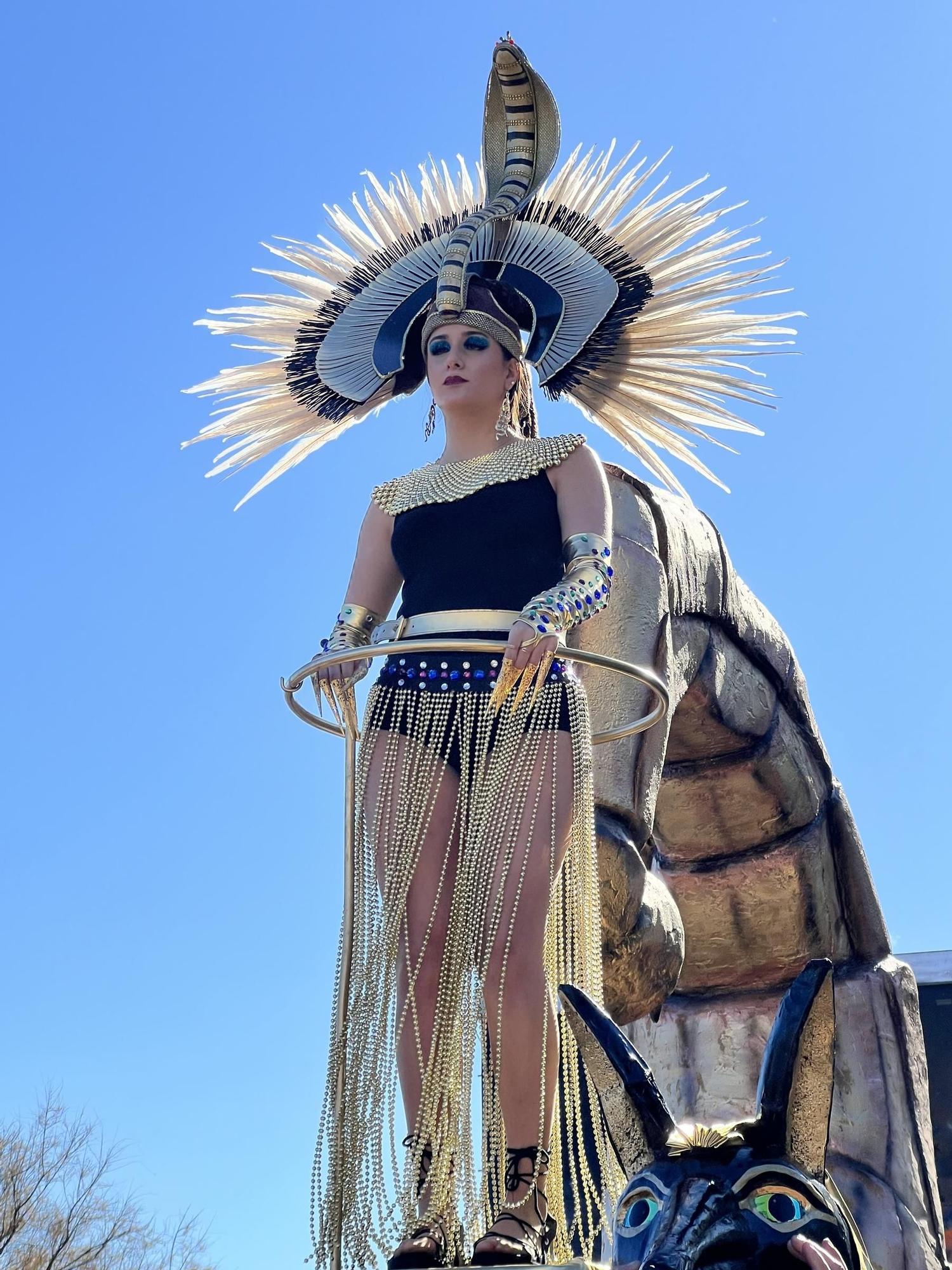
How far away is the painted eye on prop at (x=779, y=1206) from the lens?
2271 millimetres

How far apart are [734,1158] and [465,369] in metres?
2.17

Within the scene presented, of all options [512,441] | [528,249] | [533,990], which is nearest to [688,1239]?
[533,990]

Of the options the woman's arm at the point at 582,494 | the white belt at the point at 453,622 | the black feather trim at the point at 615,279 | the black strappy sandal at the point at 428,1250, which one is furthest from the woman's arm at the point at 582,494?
the black strappy sandal at the point at 428,1250

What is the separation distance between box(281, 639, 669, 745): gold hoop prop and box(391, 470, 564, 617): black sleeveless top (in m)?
0.14

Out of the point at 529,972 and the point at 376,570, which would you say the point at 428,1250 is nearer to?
the point at 529,972

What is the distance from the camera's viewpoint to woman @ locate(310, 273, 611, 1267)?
327cm

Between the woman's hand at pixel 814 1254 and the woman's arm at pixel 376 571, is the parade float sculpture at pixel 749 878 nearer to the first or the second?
the woman's arm at pixel 376 571

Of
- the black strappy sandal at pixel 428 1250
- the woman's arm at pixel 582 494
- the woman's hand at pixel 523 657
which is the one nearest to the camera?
the black strappy sandal at pixel 428 1250

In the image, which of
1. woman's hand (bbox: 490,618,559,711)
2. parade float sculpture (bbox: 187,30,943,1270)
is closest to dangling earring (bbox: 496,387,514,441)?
parade float sculpture (bbox: 187,30,943,1270)

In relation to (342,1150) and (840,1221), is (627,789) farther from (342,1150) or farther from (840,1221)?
(840,1221)

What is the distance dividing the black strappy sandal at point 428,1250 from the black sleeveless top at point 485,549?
1255 mm

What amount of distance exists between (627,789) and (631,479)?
3.86ft

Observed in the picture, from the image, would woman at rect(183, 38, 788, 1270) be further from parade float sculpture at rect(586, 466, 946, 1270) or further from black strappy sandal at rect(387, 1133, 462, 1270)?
parade float sculpture at rect(586, 466, 946, 1270)

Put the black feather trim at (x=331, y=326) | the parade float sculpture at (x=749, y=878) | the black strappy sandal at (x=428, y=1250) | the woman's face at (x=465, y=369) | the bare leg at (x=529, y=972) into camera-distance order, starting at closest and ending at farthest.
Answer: the black strappy sandal at (x=428, y=1250)
the bare leg at (x=529, y=972)
the woman's face at (x=465, y=369)
the black feather trim at (x=331, y=326)
the parade float sculpture at (x=749, y=878)
